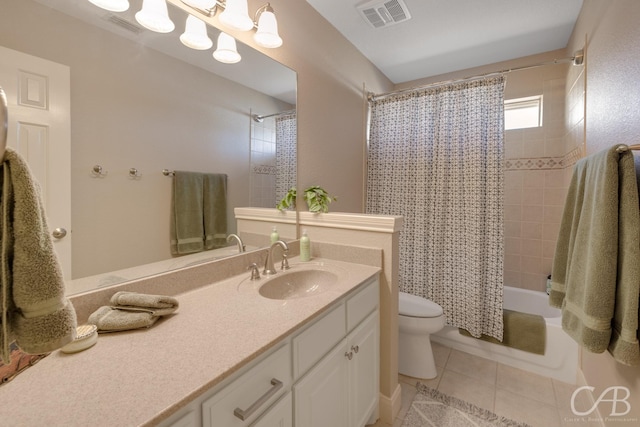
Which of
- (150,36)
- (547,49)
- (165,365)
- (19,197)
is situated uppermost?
(547,49)

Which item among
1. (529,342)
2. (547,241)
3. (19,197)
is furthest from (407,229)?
(19,197)

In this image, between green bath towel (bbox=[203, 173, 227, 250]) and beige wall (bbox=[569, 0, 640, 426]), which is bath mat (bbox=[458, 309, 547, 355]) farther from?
green bath towel (bbox=[203, 173, 227, 250])

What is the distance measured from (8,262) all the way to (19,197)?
4.1 inches

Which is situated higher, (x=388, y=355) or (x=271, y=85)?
(x=271, y=85)

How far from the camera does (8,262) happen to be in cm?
43

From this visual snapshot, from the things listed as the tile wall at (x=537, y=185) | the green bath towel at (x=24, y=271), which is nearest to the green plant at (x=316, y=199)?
the green bath towel at (x=24, y=271)

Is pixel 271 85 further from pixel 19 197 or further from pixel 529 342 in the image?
pixel 529 342

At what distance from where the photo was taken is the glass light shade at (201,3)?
120cm

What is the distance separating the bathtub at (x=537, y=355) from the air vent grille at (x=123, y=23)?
2732mm

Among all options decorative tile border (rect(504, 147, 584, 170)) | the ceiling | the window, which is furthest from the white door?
the window

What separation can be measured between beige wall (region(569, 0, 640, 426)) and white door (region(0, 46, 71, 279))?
2.00 metres

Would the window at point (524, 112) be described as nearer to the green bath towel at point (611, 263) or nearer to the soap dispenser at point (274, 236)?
the green bath towel at point (611, 263)

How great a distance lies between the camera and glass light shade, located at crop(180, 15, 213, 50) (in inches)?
47.3

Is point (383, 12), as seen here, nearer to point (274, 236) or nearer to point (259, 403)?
point (274, 236)
